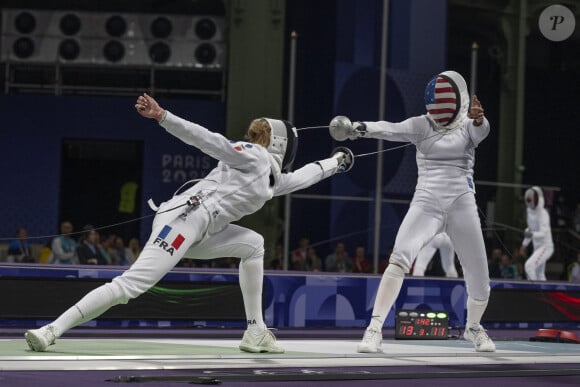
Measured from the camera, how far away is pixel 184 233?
6.03 meters

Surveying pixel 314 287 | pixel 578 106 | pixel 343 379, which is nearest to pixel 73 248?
pixel 314 287

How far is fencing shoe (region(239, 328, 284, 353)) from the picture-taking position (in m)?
6.46

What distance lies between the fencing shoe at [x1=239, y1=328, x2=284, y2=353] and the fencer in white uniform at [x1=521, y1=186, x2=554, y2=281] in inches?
341

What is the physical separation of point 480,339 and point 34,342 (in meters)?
2.94

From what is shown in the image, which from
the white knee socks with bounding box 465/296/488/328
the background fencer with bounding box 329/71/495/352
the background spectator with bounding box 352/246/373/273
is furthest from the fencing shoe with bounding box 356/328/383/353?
the background spectator with bounding box 352/246/373/273

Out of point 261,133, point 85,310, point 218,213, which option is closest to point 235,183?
point 218,213

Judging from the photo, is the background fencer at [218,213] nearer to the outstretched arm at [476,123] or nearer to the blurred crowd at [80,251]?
the outstretched arm at [476,123]

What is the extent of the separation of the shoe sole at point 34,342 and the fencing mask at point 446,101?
2.85m

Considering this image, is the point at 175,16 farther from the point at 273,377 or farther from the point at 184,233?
the point at 273,377

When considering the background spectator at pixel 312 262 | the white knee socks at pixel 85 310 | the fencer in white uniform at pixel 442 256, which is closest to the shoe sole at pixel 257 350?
the white knee socks at pixel 85 310

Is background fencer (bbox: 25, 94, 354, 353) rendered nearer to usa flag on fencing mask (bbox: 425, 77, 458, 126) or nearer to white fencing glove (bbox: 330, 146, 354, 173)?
white fencing glove (bbox: 330, 146, 354, 173)

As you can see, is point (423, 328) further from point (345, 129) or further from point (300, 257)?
point (300, 257)

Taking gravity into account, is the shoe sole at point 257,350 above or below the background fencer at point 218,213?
below

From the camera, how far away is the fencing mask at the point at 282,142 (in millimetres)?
6547
